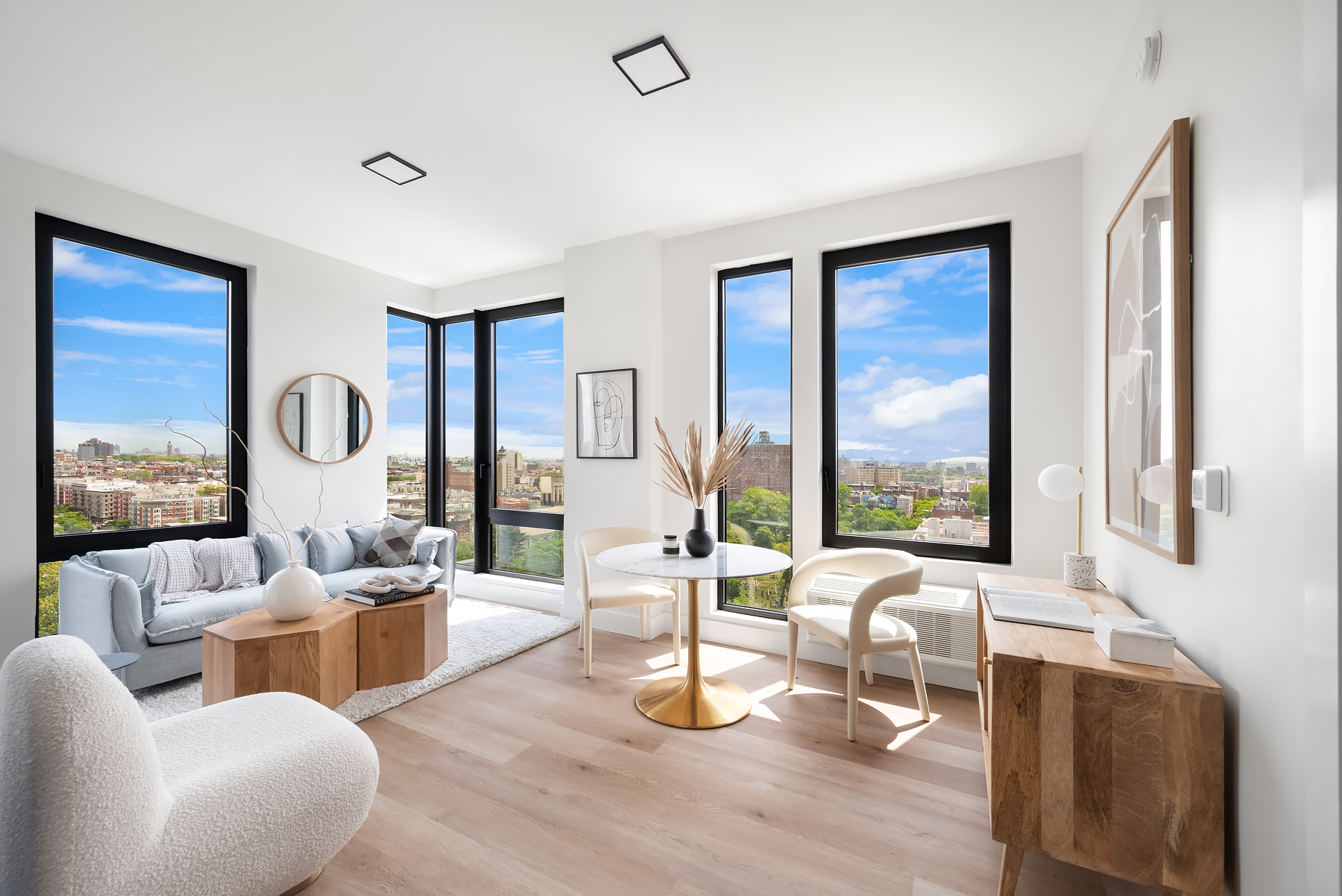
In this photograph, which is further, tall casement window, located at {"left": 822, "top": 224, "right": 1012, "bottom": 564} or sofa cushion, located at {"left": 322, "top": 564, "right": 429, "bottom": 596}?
sofa cushion, located at {"left": 322, "top": 564, "right": 429, "bottom": 596}

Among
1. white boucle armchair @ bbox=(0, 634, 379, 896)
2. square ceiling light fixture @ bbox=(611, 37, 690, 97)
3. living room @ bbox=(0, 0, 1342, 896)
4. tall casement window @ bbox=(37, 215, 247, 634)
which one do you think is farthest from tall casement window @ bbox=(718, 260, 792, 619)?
tall casement window @ bbox=(37, 215, 247, 634)

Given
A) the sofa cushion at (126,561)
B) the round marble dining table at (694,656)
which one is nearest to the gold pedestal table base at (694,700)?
the round marble dining table at (694,656)

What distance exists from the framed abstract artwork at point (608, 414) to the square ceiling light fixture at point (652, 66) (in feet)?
6.17

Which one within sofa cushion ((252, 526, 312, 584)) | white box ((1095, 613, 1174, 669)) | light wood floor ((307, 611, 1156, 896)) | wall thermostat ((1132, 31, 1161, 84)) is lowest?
light wood floor ((307, 611, 1156, 896))

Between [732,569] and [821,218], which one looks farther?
[821,218]

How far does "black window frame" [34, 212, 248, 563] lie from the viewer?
3.08 metres

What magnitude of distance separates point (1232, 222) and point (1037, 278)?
5.82 feet

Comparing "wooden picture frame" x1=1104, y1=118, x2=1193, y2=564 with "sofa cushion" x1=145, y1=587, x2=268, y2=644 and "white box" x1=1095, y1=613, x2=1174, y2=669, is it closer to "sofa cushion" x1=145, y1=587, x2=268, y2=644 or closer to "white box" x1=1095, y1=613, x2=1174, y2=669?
"white box" x1=1095, y1=613, x2=1174, y2=669

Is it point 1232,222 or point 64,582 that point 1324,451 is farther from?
point 64,582

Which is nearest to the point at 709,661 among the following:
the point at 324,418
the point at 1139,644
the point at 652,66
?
the point at 1139,644

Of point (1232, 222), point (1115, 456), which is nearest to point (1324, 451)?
point (1232, 222)

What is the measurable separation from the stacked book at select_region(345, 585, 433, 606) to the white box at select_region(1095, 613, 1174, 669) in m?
2.99

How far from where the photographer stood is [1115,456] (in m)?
2.17

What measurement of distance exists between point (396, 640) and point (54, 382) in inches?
92.2
